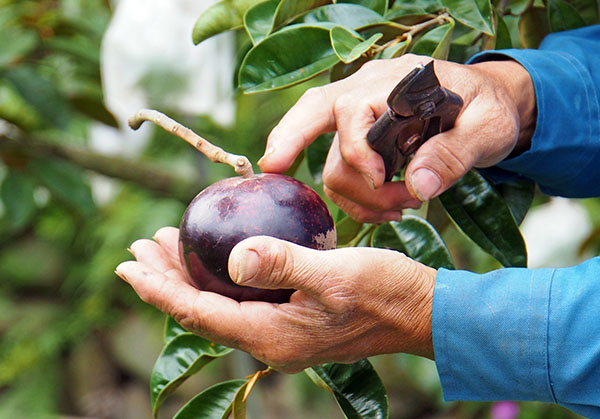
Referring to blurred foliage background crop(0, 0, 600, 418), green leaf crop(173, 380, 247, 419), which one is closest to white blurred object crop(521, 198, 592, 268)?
blurred foliage background crop(0, 0, 600, 418)

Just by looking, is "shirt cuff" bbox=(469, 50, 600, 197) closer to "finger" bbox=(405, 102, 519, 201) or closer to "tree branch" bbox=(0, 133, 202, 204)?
"finger" bbox=(405, 102, 519, 201)

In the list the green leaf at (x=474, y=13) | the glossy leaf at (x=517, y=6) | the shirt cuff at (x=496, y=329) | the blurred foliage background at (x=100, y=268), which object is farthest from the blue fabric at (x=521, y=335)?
the blurred foliage background at (x=100, y=268)

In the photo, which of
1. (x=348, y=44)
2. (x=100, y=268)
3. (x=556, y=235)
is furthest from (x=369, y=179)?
(x=100, y=268)

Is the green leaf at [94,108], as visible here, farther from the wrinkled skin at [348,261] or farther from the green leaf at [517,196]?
the green leaf at [517,196]

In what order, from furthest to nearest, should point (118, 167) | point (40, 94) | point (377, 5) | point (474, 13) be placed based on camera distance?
point (118, 167) < point (40, 94) < point (377, 5) < point (474, 13)

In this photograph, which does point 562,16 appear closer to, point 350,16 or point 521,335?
point 350,16

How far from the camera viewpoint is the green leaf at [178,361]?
86cm

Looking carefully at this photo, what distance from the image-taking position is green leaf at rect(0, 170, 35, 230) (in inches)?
72.6

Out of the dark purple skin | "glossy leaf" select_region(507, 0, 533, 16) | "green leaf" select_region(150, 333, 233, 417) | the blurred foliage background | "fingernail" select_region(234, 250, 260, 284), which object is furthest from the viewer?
the blurred foliage background

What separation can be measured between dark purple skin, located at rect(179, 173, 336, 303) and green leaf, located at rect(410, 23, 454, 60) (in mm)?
262

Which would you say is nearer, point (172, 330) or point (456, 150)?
point (456, 150)

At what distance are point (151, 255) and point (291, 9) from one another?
1.24 feet

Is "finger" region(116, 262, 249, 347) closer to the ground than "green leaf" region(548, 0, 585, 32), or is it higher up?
closer to the ground

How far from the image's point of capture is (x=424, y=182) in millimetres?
771
